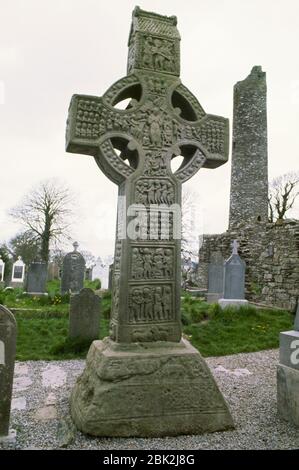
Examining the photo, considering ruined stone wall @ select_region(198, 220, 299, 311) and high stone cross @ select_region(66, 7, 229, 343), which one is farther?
ruined stone wall @ select_region(198, 220, 299, 311)

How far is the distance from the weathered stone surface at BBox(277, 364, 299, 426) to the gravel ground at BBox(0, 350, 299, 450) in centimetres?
8

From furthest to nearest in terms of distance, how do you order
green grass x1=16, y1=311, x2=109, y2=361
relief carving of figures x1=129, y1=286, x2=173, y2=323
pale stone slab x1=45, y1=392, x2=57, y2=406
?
green grass x1=16, y1=311, x2=109, y2=361
pale stone slab x1=45, y1=392, x2=57, y2=406
relief carving of figures x1=129, y1=286, x2=173, y2=323

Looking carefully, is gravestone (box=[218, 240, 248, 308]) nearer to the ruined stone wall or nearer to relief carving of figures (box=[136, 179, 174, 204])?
the ruined stone wall

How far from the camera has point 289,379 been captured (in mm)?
3283

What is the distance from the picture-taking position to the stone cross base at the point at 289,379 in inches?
124

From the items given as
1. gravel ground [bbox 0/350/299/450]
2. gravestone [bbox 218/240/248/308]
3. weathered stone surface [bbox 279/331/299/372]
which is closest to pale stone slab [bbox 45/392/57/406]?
gravel ground [bbox 0/350/299/450]

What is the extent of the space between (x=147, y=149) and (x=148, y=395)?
6.92 feet

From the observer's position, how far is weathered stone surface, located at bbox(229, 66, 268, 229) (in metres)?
21.9

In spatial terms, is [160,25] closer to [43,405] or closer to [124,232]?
[124,232]

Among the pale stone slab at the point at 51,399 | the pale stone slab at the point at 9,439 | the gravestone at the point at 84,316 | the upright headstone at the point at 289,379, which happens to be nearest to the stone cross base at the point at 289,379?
the upright headstone at the point at 289,379

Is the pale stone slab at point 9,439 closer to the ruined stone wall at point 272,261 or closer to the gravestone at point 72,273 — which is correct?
the ruined stone wall at point 272,261
